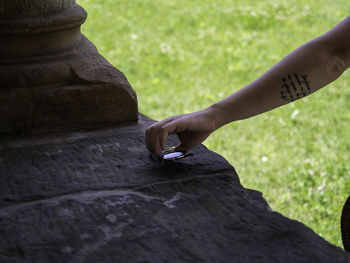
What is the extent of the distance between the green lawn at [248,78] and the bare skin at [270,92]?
182 cm

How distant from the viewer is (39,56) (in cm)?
203

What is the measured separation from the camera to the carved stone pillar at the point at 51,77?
196 centimetres

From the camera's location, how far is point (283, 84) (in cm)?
174

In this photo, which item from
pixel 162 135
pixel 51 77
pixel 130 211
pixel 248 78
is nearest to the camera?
pixel 130 211

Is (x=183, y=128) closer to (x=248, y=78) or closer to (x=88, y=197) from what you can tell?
(x=88, y=197)

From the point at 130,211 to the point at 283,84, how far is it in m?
0.65

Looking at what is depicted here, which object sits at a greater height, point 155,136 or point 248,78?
point 155,136

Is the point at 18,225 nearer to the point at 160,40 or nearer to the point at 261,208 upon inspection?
the point at 261,208

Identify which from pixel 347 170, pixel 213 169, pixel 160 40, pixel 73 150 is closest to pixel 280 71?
pixel 213 169

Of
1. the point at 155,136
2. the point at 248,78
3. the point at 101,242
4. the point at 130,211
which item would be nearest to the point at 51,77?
the point at 155,136

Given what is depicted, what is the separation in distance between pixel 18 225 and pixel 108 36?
5.64 metres

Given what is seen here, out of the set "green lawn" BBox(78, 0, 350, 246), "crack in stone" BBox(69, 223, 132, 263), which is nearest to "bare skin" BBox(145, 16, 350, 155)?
"crack in stone" BBox(69, 223, 132, 263)

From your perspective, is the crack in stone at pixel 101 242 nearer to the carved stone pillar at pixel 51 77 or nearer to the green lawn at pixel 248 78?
the carved stone pillar at pixel 51 77

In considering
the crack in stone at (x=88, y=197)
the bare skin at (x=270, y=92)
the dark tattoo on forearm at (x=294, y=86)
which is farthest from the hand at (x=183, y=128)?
the dark tattoo on forearm at (x=294, y=86)
